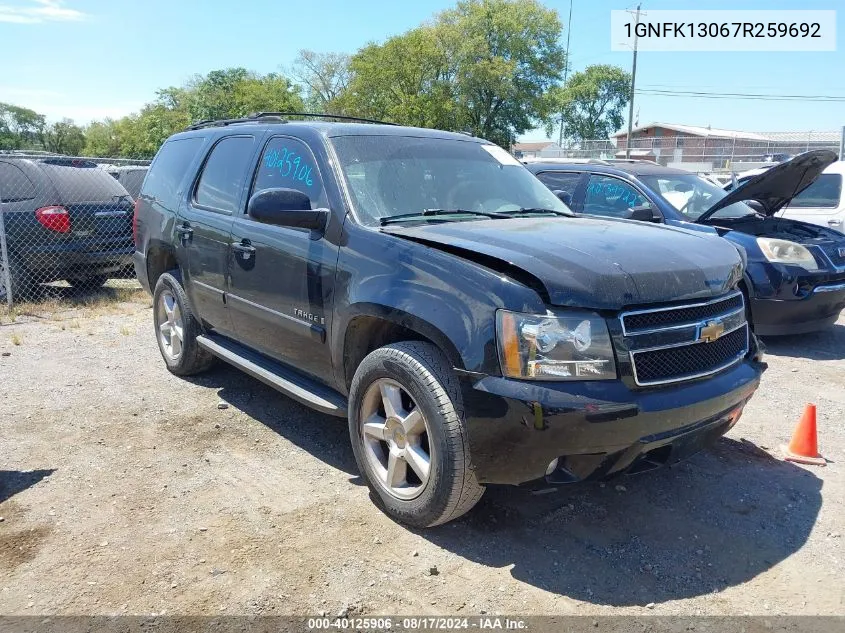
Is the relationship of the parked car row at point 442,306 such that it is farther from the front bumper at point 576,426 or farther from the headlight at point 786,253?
the headlight at point 786,253

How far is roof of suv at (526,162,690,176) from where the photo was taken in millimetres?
7572

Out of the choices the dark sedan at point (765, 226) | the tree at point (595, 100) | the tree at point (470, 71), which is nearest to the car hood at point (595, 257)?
the dark sedan at point (765, 226)

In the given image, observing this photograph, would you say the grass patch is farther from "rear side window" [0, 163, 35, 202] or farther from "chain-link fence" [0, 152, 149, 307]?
"rear side window" [0, 163, 35, 202]

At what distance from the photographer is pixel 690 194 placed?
754cm

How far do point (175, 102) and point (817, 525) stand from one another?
7729 cm

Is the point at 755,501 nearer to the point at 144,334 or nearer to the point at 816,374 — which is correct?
the point at 816,374

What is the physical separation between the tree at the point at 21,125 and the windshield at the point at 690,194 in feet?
289

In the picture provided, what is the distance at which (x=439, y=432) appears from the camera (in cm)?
290

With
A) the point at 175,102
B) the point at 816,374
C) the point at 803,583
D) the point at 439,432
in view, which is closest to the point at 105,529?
the point at 439,432

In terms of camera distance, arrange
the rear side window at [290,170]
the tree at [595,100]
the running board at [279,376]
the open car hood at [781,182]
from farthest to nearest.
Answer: the tree at [595,100], the open car hood at [781,182], the rear side window at [290,170], the running board at [279,376]

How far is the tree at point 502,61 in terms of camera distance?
169 ft

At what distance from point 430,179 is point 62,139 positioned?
98.0 m

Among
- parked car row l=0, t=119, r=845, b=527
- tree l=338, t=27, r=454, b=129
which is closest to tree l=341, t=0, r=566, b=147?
tree l=338, t=27, r=454, b=129

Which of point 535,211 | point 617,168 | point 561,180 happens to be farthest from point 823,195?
point 535,211
